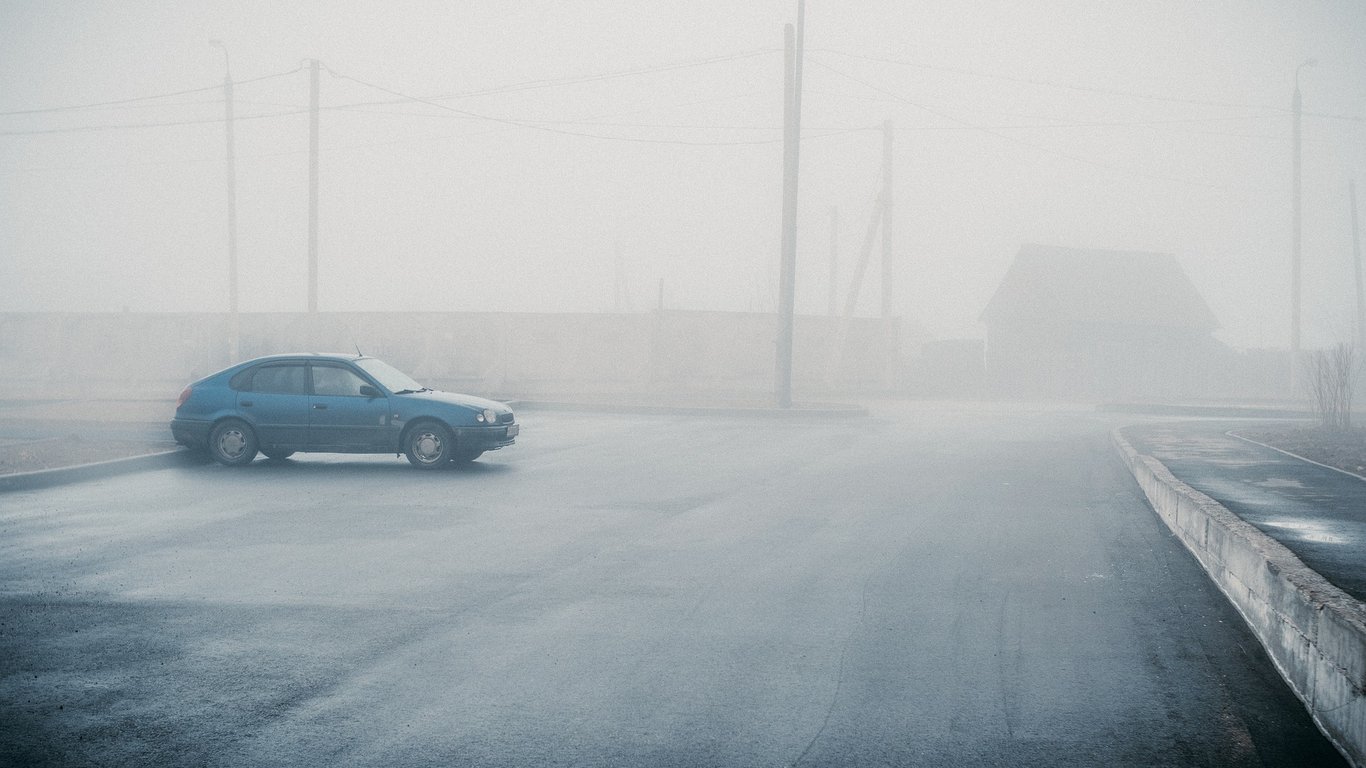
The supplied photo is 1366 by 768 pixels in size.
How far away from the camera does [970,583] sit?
7555 millimetres

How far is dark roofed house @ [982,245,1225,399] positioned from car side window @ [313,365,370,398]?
39791 millimetres

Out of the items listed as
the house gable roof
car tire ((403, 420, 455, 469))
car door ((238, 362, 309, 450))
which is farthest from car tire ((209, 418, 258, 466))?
the house gable roof

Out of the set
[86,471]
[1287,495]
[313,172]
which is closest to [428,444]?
[86,471]

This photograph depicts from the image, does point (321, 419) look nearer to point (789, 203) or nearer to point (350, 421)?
point (350, 421)

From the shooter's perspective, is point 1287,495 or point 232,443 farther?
point 232,443

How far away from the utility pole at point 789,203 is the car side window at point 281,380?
46.9 ft

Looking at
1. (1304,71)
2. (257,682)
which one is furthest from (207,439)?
(1304,71)

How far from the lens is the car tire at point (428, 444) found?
46.8 feet

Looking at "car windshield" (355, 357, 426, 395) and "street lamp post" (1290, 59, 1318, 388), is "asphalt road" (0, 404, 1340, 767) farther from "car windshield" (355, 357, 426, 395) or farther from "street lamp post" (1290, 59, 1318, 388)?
"street lamp post" (1290, 59, 1318, 388)

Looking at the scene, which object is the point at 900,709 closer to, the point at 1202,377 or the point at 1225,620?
the point at 1225,620

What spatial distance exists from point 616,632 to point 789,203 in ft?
74.9

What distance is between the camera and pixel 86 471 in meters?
13.0

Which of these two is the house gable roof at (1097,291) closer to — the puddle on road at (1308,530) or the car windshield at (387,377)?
the car windshield at (387,377)

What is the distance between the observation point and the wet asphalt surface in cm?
734
